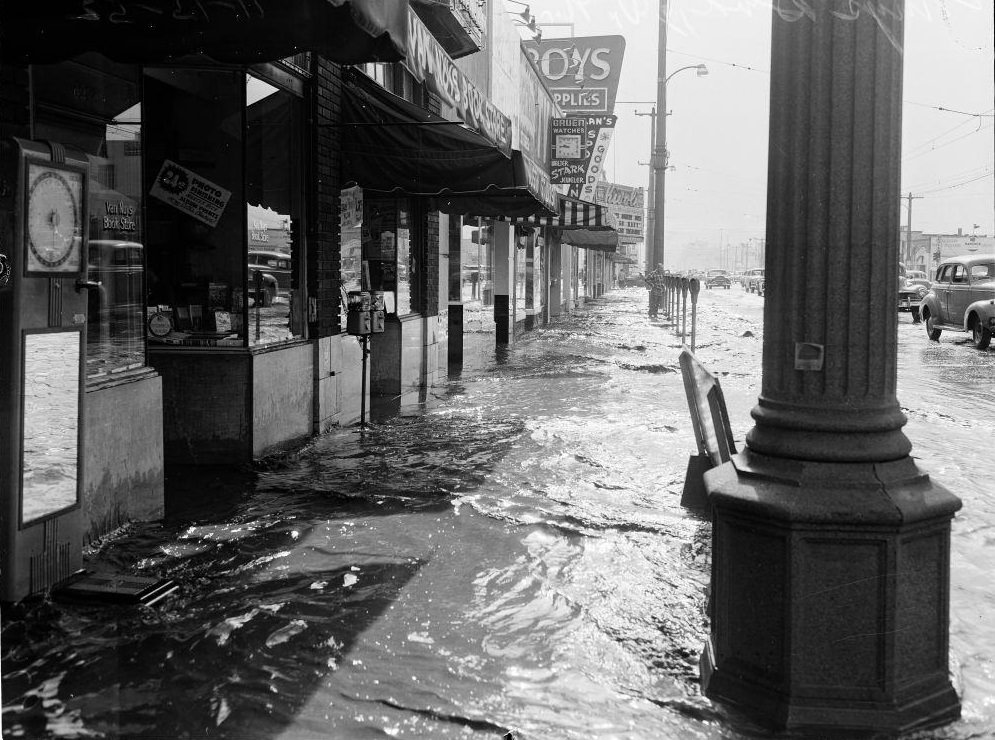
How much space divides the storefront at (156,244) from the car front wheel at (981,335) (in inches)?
666

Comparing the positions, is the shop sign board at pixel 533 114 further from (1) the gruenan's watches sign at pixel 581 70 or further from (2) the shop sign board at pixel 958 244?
(2) the shop sign board at pixel 958 244

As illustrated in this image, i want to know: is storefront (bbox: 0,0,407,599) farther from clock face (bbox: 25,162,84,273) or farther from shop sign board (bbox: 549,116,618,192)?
shop sign board (bbox: 549,116,618,192)

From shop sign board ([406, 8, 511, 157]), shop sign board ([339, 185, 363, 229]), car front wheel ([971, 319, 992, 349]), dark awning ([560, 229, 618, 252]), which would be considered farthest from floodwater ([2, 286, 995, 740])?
dark awning ([560, 229, 618, 252])

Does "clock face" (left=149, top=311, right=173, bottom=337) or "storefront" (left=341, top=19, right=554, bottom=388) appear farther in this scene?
"storefront" (left=341, top=19, right=554, bottom=388)

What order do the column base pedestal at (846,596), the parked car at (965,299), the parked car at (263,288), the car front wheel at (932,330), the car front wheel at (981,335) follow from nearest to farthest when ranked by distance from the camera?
the column base pedestal at (846,596) → the parked car at (263,288) → the car front wheel at (981,335) → the parked car at (965,299) → the car front wheel at (932,330)

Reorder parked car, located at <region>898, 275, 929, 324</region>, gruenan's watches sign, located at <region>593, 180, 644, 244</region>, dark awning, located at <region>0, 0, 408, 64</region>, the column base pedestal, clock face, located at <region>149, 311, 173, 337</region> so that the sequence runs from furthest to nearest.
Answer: gruenan's watches sign, located at <region>593, 180, 644, 244</region>
parked car, located at <region>898, 275, 929, 324</region>
clock face, located at <region>149, 311, 173, 337</region>
dark awning, located at <region>0, 0, 408, 64</region>
the column base pedestal

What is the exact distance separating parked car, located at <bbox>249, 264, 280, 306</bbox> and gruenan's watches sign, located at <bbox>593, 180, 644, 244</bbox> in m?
31.6

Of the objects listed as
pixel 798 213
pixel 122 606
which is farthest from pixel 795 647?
pixel 122 606

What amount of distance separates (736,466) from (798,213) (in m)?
0.93

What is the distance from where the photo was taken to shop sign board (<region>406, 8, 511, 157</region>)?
271 inches

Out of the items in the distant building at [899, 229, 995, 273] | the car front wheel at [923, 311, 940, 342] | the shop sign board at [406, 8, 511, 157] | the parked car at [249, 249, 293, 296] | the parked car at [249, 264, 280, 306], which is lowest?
the car front wheel at [923, 311, 940, 342]

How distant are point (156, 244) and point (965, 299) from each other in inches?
798

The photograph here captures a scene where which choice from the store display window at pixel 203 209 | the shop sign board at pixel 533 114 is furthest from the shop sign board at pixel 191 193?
the shop sign board at pixel 533 114

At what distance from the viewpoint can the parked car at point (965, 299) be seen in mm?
21688
